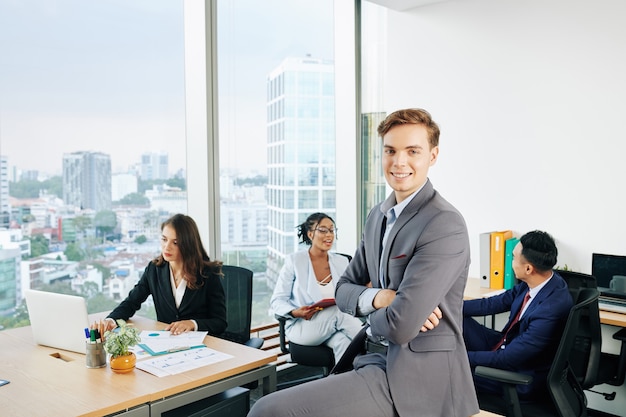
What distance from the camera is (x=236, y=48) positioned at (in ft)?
14.1

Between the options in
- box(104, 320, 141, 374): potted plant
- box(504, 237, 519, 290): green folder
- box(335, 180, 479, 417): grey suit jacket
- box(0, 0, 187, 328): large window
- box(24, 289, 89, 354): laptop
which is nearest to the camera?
box(335, 180, 479, 417): grey suit jacket

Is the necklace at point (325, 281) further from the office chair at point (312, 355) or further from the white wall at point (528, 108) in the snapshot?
the white wall at point (528, 108)

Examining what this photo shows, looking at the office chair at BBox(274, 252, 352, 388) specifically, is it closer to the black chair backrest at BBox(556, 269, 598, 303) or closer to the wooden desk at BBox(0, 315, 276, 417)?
the wooden desk at BBox(0, 315, 276, 417)

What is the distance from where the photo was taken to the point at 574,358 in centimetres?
299

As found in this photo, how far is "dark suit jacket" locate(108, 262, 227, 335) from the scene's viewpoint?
3203 millimetres

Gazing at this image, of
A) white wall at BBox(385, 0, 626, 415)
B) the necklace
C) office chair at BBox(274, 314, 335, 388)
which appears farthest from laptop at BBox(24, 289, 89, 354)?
white wall at BBox(385, 0, 626, 415)

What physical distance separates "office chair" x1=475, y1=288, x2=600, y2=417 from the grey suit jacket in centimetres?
78

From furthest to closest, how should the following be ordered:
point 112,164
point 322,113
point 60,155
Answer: point 322,113
point 112,164
point 60,155

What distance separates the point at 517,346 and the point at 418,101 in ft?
8.74

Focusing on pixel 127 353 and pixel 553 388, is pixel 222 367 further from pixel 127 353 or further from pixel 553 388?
pixel 553 388

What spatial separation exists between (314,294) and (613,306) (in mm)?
1894

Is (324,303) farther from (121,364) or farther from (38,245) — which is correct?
(38,245)

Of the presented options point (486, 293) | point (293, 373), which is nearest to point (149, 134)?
point (293, 373)

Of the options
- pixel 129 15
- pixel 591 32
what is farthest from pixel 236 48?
pixel 591 32
